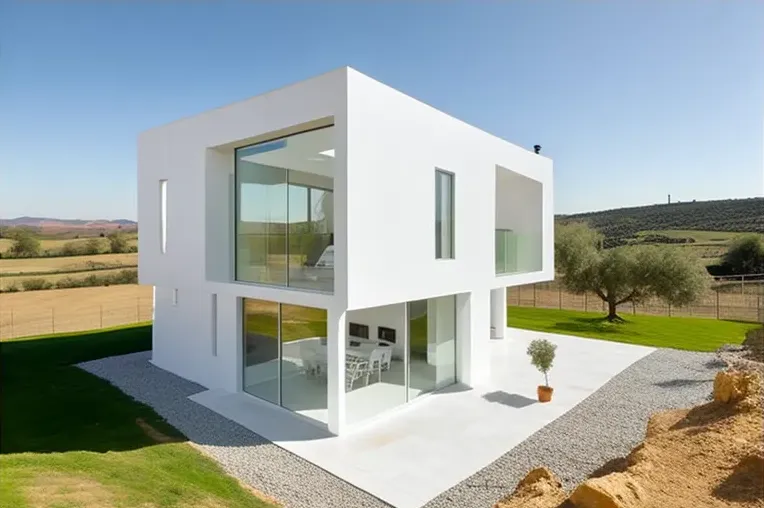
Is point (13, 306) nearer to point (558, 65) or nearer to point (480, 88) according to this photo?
point (480, 88)

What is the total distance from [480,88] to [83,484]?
14250 mm

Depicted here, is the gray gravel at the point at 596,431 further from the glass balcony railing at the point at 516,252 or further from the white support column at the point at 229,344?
the white support column at the point at 229,344

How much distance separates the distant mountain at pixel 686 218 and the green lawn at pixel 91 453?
3352 centimetres

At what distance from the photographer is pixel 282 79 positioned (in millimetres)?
12375

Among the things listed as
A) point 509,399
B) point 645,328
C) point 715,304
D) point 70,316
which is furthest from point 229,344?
point 715,304

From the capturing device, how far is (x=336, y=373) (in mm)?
8930

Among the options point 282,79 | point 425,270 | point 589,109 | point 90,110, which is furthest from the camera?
point 589,109

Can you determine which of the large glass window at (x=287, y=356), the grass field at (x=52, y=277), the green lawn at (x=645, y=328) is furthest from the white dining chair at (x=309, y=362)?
the grass field at (x=52, y=277)

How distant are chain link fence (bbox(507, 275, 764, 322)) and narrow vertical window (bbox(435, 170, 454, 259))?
17180 mm

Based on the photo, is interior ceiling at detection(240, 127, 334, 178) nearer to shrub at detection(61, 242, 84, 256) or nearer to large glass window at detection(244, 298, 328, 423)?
large glass window at detection(244, 298, 328, 423)

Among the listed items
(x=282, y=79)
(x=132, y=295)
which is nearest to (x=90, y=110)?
→ (x=282, y=79)

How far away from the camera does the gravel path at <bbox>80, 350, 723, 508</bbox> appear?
686 cm

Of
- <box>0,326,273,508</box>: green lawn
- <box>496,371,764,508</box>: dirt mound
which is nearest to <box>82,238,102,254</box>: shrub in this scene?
<box>0,326,273,508</box>: green lawn

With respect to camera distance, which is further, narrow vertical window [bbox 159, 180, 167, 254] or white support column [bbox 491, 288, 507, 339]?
white support column [bbox 491, 288, 507, 339]
